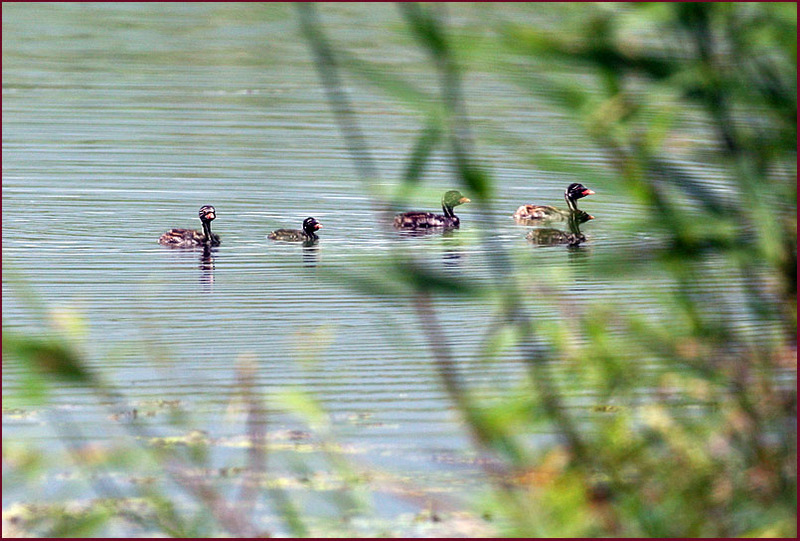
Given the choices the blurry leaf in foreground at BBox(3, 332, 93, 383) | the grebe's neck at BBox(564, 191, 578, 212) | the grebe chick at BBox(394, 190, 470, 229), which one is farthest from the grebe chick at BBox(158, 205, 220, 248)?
the blurry leaf in foreground at BBox(3, 332, 93, 383)

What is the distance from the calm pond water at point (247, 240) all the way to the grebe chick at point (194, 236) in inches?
5.1

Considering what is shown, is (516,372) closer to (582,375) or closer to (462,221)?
(582,375)

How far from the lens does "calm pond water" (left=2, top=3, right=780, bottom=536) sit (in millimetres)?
5953

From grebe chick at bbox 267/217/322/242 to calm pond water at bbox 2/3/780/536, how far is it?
0.35 ft

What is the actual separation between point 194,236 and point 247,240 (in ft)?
2.00

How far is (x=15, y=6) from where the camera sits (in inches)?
1055

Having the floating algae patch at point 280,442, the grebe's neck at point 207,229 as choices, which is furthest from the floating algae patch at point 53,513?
the grebe's neck at point 207,229

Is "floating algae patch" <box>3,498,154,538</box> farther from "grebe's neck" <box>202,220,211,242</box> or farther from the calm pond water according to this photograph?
"grebe's neck" <box>202,220,211,242</box>

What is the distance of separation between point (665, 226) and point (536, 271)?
454 mm

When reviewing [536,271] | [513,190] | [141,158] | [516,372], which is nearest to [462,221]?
[513,190]

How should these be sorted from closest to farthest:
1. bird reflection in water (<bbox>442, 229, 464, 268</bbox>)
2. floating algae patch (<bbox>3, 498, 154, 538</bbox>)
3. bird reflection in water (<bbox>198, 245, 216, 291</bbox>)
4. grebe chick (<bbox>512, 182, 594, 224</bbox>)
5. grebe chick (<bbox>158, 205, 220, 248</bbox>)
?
floating algae patch (<bbox>3, 498, 154, 538</bbox>)
bird reflection in water (<bbox>198, 245, 216, 291</bbox>)
bird reflection in water (<bbox>442, 229, 464, 268</bbox>)
grebe chick (<bbox>158, 205, 220, 248</bbox>)
grebe chick (<bbox>512, 182, 594, 224</bbox>)

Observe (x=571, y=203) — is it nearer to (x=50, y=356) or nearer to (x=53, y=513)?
(x=53, y=513)

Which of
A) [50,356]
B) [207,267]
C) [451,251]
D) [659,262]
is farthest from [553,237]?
[50,356]

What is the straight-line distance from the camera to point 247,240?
11.0 metres
